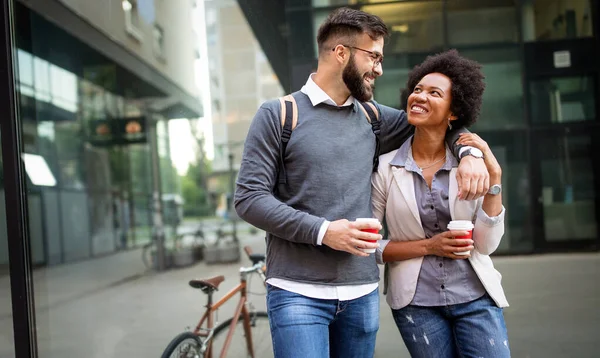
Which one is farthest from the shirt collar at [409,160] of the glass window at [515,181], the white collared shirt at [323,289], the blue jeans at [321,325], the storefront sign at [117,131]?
the storefront sign at [117,131]

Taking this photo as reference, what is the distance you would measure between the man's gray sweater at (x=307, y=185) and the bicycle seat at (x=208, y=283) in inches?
68.4

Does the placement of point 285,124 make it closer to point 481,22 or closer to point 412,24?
point 412,24

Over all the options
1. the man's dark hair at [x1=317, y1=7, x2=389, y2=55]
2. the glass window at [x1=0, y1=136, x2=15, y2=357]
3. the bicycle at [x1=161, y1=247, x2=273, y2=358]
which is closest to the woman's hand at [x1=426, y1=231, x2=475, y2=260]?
the man's dark hair at [x1=317, y1=7, x2=389, y2=55]

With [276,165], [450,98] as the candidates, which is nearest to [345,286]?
[276,165]

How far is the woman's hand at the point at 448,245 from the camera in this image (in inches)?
81.6

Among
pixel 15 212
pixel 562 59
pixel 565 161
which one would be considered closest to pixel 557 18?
pixel 562 59

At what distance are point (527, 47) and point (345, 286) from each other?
2824mm

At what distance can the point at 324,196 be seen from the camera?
213 cm

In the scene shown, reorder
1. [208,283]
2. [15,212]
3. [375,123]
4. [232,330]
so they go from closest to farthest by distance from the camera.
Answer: [375,123]
[15,212]
[208,283]
[232,330]

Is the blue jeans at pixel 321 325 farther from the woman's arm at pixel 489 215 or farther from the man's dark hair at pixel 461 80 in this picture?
the man's dark hair at pixel 461 80

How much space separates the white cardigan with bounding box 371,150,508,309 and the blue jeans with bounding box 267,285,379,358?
4.8 inches

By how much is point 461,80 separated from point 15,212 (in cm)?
288

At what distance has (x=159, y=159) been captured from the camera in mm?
4504

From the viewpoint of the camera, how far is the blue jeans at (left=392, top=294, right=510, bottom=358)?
7.03 ft
